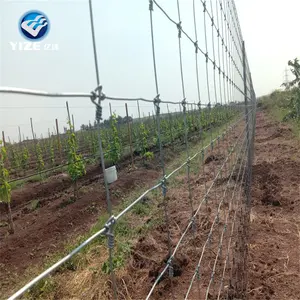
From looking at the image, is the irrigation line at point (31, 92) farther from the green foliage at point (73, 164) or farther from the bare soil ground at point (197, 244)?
the green foliage at point (73, 164)

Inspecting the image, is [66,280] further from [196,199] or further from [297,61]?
[297,61]

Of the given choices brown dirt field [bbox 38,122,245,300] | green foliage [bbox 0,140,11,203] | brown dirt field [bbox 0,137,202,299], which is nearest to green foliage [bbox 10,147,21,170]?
brown dirt field [bbox 0,137,202,299]

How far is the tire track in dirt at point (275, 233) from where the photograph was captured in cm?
301

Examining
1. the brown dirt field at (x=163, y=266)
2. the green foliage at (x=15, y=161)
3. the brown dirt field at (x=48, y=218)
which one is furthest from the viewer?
the green foliage at (x=15, y=161)

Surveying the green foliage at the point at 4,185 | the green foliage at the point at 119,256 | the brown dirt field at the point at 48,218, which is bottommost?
the brown dirt field at the point at 48,218

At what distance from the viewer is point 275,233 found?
13.7ft

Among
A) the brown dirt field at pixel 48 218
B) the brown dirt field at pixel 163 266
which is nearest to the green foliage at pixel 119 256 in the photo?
the brown dirt field at pixel 163 266

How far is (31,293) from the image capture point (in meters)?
3.32

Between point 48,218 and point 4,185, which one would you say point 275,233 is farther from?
point 4,185

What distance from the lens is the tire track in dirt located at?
3012 millimetres

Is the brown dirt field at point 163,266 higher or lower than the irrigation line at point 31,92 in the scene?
lower

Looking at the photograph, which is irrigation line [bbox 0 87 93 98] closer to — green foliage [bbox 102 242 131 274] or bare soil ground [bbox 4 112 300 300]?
bare soil ground [bbox 4 112 300 300]

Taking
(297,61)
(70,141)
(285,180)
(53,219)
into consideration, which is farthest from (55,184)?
(297,61)

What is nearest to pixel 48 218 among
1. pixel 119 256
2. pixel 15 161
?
pixel 119 256
